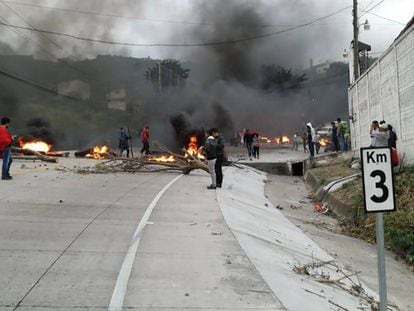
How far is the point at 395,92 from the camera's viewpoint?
11.9 meters

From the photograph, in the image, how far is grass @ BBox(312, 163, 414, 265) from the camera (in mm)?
7426

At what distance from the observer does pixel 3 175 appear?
442 inches

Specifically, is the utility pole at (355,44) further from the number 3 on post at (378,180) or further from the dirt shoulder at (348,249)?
the number 3 on post at (378,180)

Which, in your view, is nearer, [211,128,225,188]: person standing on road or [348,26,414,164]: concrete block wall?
[348,26,414,164]: concrete block wall

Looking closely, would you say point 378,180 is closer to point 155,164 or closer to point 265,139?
point 155,164

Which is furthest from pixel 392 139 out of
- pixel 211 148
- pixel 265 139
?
pixel 265 139

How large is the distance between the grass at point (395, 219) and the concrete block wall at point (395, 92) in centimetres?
133

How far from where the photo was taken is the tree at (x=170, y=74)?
1375 inches

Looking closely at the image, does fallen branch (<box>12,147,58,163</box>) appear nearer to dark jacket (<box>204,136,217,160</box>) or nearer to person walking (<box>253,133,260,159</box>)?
dark jacket (<box>204,136,217,160</box>)

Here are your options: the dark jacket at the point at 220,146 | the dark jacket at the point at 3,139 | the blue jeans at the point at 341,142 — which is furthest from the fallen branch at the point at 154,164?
the blue jeans at the point at 341,142

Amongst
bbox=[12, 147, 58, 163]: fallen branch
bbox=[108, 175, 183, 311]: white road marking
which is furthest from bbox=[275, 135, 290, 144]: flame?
bbox=[108, 175, 183, 311]: white road marking

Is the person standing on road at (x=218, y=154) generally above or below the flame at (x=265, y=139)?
below

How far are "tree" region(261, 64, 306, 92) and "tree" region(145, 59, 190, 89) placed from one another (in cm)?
605

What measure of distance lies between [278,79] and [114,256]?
108ft
